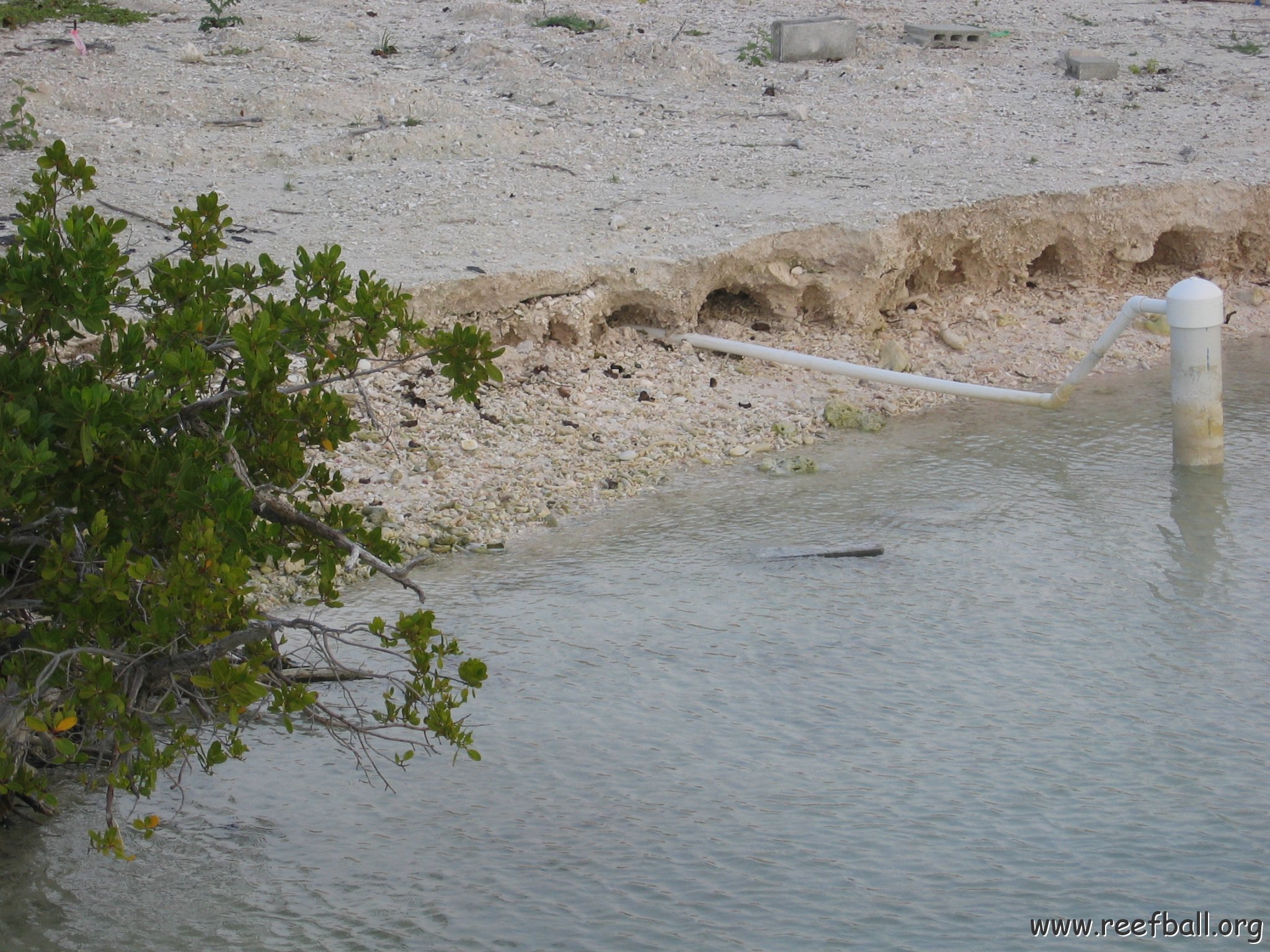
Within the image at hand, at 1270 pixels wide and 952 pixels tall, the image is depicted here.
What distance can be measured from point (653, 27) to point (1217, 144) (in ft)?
14.7

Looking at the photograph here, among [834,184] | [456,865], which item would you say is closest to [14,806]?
[456,865]

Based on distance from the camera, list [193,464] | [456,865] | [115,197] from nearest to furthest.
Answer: [193,464], [456,865], [115,197]

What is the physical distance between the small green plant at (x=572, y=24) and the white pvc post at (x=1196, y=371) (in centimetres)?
610

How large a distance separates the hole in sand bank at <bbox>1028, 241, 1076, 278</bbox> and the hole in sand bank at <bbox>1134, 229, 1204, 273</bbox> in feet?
1.71

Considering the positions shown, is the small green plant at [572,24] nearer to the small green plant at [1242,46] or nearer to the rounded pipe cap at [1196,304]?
the small green plant at [1242,46]

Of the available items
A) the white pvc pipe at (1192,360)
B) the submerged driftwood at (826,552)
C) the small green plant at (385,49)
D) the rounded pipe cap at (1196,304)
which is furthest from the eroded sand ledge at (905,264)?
the small green plant at (385,49)

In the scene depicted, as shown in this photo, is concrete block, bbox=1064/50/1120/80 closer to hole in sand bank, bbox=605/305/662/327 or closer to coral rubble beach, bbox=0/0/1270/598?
coral rubble beach, bbox=0/0/1270/598

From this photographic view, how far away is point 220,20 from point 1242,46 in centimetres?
825

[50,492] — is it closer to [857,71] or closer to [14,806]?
[14,806]

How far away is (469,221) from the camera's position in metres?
6.87

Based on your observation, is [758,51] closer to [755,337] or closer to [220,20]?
[755,337]

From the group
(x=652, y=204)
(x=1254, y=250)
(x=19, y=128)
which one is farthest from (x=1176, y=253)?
(x=19, y=128)

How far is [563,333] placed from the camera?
21.5ft

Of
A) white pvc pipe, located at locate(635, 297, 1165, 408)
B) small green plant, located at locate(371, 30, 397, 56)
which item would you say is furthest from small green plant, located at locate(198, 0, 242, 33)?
white pvc pipe, located at locate(635, 297, 1165, 408)
